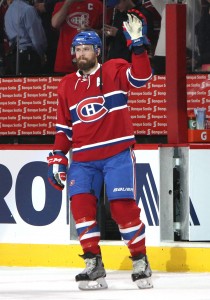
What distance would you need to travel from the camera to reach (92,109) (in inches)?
350

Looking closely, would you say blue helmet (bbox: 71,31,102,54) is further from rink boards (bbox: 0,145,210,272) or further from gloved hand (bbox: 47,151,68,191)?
rink boards (bbox: 0,145,210,272)

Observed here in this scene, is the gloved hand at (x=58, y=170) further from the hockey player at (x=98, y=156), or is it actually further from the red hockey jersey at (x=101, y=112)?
the red hockey jersey at (x=101, y=112)

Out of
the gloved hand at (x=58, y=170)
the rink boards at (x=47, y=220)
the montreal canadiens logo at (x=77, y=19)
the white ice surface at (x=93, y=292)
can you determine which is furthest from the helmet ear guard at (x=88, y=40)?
the montreal canadiens logo at (x=77, y=19)

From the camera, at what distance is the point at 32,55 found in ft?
39.9

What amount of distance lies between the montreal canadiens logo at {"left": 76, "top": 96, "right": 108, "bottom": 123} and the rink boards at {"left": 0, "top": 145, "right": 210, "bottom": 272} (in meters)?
1.23

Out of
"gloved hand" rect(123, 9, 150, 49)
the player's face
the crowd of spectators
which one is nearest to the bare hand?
the crowd of spectators

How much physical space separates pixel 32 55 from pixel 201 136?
2.38 meters

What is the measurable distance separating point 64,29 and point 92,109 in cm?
332

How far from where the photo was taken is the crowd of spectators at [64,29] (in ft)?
37.0

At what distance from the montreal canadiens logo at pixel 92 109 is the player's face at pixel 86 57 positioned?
23 centimetres

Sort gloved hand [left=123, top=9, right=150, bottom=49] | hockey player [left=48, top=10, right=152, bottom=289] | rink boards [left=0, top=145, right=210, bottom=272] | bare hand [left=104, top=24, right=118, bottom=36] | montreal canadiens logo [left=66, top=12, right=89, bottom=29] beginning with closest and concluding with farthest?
1. gloved hand [left=123, top=9, right=150, bottom=49]
2. hockey player [left=48, top=10, right=152, bottom=289]
3. rink boards [left=0, top=145, right=210, bottom=272]
4. bare hand [left=104, top=24, right=118, bottom=36]
5. montreal canadiens logo [left=66, top=12, right=89, bottom=29]

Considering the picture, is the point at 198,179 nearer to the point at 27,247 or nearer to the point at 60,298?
the point at 27,247

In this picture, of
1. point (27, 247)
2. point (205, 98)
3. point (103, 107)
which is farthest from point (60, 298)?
point (205, 98)

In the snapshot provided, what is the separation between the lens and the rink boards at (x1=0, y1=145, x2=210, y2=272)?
9.89 meters
